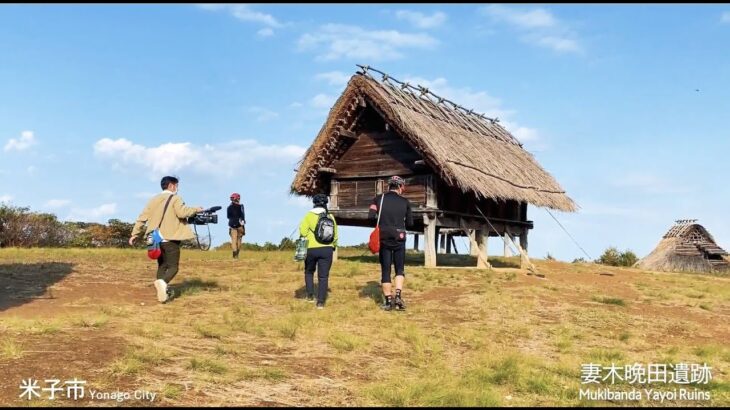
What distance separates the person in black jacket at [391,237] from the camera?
34.9 ft

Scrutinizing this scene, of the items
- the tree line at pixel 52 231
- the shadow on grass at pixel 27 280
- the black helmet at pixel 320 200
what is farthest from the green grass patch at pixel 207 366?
the tree line at pixel 52 231

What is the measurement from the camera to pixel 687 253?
3434 cm

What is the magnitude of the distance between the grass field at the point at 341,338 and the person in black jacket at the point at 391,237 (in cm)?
51

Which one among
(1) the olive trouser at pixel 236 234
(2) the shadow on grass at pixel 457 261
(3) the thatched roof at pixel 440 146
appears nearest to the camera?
(3) the thatched roof at pixel 440 146

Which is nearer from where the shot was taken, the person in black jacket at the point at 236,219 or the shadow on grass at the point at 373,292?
the shadow on grass at the point at 373,292

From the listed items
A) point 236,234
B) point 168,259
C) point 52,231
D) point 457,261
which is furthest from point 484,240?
point 52,231

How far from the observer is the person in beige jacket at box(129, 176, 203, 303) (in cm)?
1061

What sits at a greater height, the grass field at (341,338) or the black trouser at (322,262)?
the black trouser at (322,262)

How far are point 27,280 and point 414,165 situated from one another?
427 inches

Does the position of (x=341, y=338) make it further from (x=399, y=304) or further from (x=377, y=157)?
(x=377, y=157)

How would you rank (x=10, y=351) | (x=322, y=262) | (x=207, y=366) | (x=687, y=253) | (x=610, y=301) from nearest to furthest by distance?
1. (x=207, y=366)
2. (x=10, y=351)
3. (x=322, y=262)
4. (x=610, y=301)
5. (x=687, y=253)

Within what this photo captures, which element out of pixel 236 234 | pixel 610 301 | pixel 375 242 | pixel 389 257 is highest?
pixel 236 234

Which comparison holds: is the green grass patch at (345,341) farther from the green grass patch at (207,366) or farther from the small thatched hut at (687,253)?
the small thatched hut at (687,253)

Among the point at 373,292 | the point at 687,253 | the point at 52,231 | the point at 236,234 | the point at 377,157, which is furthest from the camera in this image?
the point at 687,253
